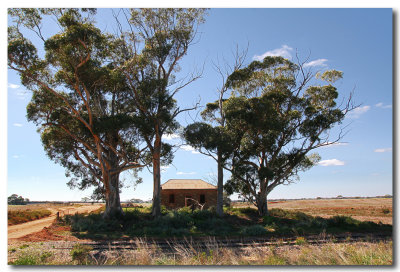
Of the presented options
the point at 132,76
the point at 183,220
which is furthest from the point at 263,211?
the point at 132,76

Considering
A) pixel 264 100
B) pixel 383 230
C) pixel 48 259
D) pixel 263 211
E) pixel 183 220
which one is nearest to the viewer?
pixel 48 259

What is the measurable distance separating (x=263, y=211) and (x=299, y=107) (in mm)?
8364

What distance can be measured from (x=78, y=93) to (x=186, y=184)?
43.8 feet

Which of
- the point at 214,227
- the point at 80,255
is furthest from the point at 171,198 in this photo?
the point at 80,255

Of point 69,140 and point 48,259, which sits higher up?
point 69,140

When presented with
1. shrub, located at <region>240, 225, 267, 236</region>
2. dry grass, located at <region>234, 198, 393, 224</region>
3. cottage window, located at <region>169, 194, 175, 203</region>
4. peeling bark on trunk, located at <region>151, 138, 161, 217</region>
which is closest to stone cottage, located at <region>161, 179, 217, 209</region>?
cottage window, located at <region>169, 194, 175, 203</region>

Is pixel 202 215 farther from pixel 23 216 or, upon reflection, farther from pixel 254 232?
pixel 23 216

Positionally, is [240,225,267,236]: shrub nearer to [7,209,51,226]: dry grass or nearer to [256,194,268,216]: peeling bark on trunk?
[256,194,268,216]: peeling bark on trunk

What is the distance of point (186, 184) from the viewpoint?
26594 millimetres

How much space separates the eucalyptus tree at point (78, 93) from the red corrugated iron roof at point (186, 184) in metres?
6.87

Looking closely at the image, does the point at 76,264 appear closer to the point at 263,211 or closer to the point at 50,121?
the point at 50,121
